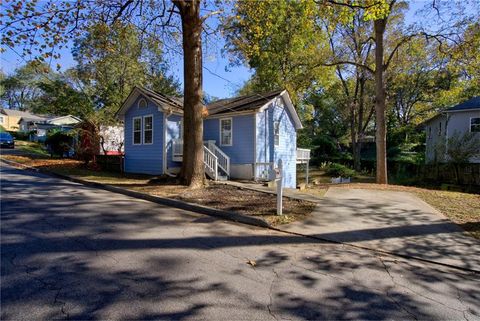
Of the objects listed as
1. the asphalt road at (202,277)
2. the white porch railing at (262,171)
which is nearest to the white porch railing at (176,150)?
the white porch railing at (262,171)

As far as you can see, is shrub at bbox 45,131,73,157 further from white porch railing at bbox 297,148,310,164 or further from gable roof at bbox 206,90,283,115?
white porch railing at bbox 297,148,310,164

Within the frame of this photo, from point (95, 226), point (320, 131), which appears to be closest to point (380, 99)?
point (95, 226)

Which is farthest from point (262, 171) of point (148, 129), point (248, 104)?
point (148, 129)

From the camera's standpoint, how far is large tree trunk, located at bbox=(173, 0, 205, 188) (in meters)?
10.3

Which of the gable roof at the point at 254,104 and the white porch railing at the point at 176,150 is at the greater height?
the gable roof at the point at 254,104

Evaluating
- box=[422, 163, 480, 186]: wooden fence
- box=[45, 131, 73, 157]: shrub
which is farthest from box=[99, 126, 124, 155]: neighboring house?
box=[422, 163, 480, 186]: wooden fence

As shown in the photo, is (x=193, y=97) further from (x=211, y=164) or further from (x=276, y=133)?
(x=276, y=133)

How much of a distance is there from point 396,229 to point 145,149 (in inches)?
526

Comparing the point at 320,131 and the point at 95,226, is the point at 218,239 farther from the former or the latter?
the point at 320,131

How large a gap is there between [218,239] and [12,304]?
9.94 ft

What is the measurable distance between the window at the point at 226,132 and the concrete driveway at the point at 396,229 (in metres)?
7.90

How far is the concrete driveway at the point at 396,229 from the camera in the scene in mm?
5227

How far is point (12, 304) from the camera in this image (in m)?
2.93

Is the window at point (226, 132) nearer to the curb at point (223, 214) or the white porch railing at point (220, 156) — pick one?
the white porch railing at point (220, 156)
